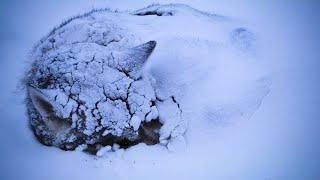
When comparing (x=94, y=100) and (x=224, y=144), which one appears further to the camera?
(x=224, y=144)

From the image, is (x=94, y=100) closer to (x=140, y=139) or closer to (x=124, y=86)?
(x=124, y=86)

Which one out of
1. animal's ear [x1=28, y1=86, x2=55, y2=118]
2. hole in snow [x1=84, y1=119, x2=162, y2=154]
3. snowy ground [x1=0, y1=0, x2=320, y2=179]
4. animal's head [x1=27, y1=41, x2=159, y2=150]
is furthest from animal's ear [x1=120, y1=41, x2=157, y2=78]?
animal's ear [x1=28, y1=86, x2=55, y2=118]

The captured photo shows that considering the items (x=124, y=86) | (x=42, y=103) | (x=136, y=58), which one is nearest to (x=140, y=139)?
(x=124, y=86)

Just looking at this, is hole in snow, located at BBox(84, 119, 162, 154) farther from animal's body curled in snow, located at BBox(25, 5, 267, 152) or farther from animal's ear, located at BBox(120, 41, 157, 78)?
animal's ear, located at BBox(120, 41, 157, 78)

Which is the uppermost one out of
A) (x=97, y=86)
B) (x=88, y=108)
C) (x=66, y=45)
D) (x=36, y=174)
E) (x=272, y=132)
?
(x=66, y=45)

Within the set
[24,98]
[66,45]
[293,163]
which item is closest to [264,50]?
[293,163]

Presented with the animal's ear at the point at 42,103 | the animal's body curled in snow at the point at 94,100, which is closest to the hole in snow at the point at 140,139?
the animal's body curled in snow at the point at 94,100

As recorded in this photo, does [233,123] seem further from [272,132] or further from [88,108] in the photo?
[88,108]

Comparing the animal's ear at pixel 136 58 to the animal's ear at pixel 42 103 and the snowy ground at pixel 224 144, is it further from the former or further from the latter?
the animal's ear at pixel 42 103
